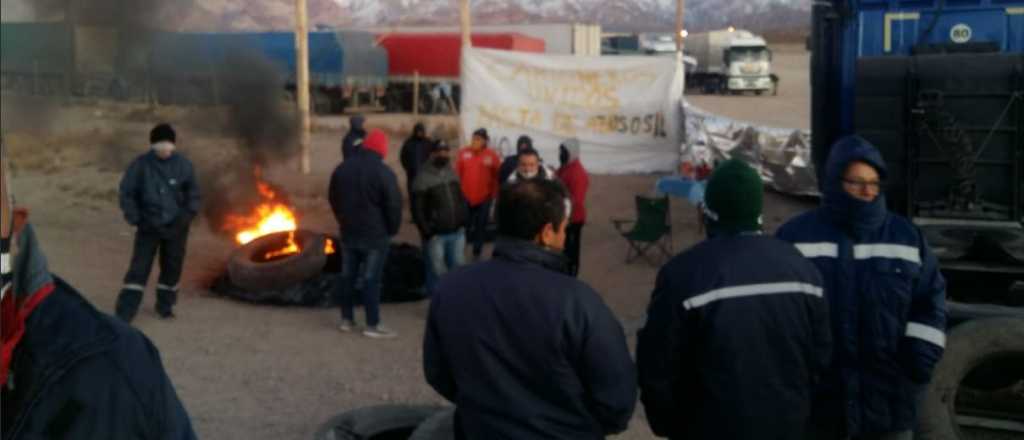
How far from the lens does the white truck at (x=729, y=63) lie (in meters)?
46.8

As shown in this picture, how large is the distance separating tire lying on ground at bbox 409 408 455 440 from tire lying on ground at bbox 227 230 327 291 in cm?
507

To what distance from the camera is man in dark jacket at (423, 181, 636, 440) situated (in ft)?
10.7

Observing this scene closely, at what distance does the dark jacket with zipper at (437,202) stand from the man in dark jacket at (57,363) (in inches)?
289

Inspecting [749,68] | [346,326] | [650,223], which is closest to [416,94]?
[749,68]

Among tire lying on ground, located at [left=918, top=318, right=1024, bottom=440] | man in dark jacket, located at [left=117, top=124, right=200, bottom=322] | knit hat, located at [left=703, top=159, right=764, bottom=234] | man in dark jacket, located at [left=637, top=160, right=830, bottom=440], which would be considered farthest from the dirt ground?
knit hat, located at [left=703, top=159, right=764, bottom=234]

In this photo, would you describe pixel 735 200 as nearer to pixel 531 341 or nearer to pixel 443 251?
pixel 531 341

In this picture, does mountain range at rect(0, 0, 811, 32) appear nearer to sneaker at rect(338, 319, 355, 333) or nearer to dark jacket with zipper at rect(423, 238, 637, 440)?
sneaker at rect(338, 319, 355, 333)

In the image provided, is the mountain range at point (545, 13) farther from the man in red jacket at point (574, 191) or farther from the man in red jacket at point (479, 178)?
the man in red jacket at point (574, 191)

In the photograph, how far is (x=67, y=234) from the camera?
543 inches

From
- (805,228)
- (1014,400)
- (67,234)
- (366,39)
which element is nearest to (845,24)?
(1014,400)

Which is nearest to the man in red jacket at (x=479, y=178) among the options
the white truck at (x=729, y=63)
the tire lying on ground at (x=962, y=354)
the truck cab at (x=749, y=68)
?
the tire lying on ground at (x=962, y=354)

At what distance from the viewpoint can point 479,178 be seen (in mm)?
11578

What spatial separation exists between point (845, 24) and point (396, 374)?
4.08 metres

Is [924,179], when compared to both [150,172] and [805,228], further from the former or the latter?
[150,172]
